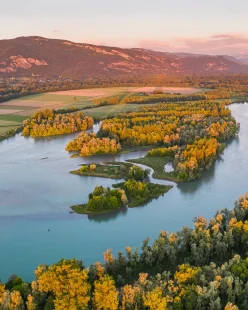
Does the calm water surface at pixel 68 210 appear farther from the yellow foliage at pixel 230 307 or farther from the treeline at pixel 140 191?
the yellow foliage at pixel 230 307

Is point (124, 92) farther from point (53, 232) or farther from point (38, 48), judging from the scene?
→ point (38, 48)

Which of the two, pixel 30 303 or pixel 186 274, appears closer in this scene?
pixel 30 303

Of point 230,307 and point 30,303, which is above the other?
point 230,307

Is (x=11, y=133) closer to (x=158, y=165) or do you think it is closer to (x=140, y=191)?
(x=158, y=165)

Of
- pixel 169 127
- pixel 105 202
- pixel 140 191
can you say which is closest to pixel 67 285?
pixel 105 202

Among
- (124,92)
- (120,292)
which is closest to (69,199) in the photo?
(120,292)
